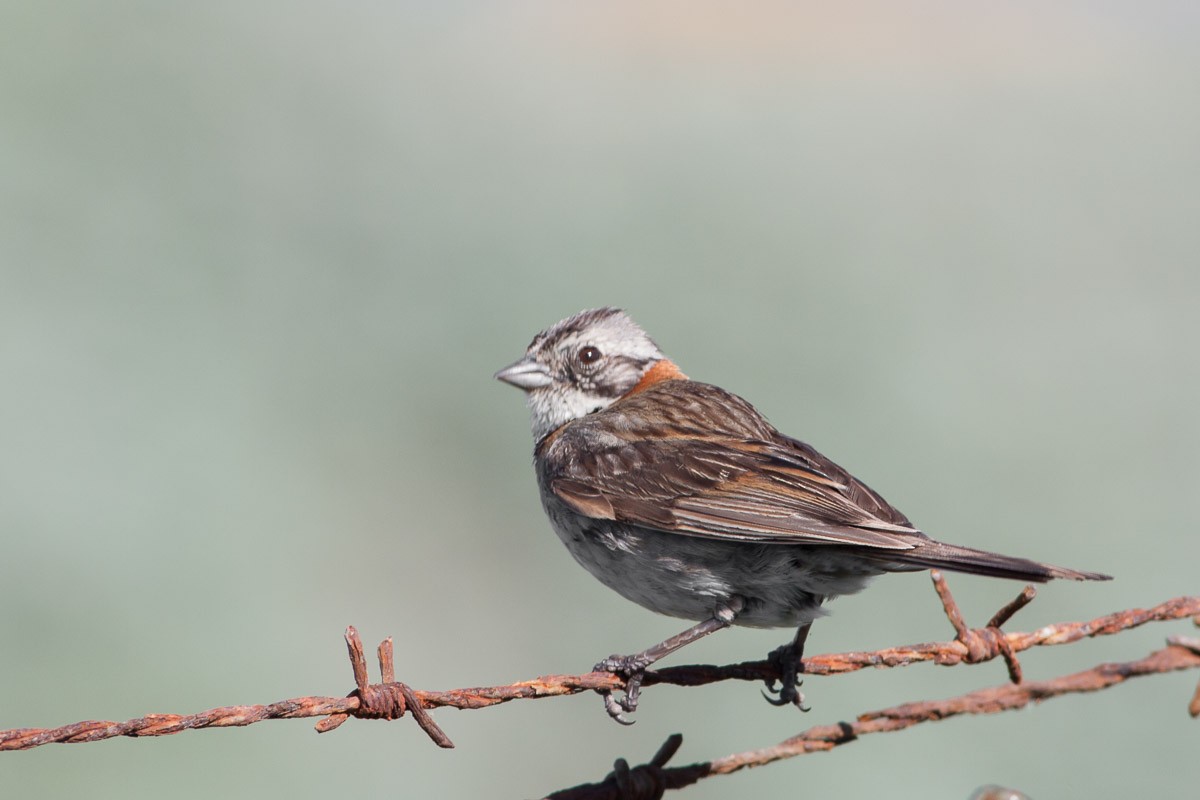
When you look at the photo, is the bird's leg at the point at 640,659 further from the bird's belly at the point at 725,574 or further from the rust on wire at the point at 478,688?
the rust on wire at the point at 478,688

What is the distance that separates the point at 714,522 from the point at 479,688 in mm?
1326

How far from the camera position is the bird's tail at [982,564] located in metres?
3.17

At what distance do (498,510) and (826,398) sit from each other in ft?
7.41

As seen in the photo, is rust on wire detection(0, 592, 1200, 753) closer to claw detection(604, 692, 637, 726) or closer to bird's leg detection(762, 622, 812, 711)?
claw detection(604, 692, 637, 726)

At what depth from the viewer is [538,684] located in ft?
10.4

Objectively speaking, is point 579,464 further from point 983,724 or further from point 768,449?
point 983,724

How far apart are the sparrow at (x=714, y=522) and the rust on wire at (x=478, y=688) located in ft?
0.92

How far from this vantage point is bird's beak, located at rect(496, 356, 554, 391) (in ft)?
18.2

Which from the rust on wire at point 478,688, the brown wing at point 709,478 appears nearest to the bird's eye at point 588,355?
the brown wing at point 709,478

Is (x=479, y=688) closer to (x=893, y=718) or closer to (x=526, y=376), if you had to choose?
(x=893, y=718)

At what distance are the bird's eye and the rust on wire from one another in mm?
2213

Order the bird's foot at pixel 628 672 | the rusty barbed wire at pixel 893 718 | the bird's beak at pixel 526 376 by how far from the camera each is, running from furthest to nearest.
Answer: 1. the bird's beak at pixel 526 376
2. the bird's foot at pixel 628 672
3. the rusty barbed wire at pixel 893 718

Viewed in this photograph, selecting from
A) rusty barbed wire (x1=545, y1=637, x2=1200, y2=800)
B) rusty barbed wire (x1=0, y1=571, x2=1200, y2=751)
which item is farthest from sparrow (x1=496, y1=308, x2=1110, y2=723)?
rusty barbed wire (x1=545, y1=637, x2=1200, y2=800)

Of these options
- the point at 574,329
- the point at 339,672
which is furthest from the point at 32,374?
the point at 574,329
